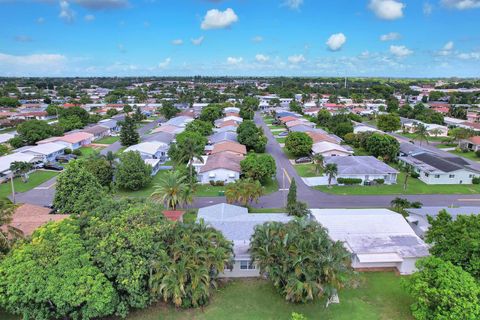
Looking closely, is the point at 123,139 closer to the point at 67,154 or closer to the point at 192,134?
the point at 67,154

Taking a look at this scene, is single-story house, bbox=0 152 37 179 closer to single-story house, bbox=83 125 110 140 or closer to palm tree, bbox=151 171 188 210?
single-story house, bbox=83 125 110 140

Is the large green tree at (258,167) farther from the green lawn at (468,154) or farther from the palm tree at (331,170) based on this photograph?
the green lawn at (468,154)

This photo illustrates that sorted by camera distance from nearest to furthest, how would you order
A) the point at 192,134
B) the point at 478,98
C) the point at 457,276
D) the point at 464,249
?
1. the point at 457,276
2. the point at 464,249
3. the point at 192,134
4. the point at 478,98

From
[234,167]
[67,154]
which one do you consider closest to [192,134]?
[234,167]

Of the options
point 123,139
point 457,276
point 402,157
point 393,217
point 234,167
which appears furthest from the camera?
point 123,139

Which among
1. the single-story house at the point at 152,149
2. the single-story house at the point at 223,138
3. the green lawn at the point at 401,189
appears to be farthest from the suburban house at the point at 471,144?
the single-story house at the point at 152,149

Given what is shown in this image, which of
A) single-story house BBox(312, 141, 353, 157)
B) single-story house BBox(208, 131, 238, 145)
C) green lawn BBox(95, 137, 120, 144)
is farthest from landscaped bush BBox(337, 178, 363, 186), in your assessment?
green lawn BBox(95, 137, 120, 144)
